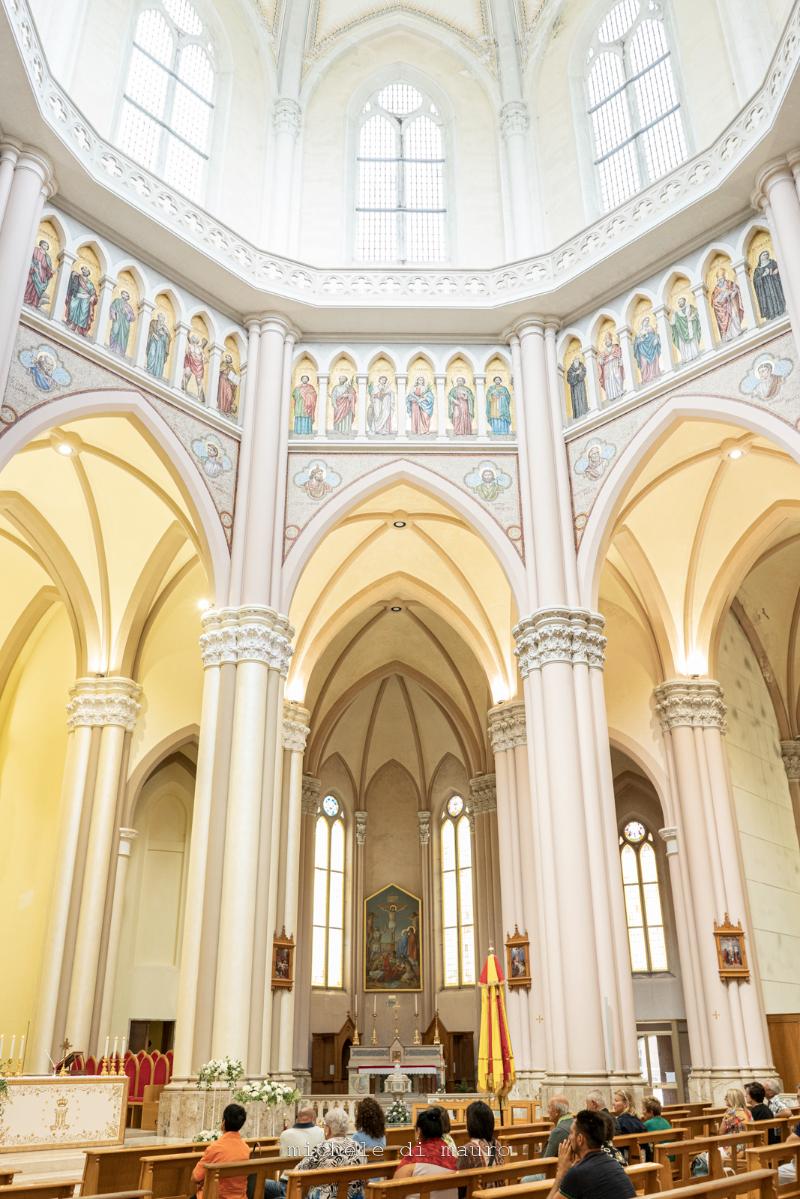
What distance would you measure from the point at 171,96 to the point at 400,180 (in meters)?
4.29

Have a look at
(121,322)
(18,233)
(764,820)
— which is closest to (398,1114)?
(764,820)

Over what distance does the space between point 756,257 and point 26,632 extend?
1468 cm

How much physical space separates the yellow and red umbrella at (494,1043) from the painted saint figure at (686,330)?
955cm

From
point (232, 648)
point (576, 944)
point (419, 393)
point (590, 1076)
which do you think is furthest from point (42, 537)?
point (590, 1076)

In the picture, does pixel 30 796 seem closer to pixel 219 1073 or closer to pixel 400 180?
pixel 219 1073

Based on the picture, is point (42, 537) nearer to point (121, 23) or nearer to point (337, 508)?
point (337, 508)

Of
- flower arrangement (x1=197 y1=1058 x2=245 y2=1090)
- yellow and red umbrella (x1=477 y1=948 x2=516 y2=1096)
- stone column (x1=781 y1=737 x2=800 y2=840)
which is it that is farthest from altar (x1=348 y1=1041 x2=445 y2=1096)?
stone column (x1=781 y1=737 x2=800 y2=840)

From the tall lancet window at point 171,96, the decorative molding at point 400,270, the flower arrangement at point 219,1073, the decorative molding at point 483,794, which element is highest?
the tall lancet window at point 171,96

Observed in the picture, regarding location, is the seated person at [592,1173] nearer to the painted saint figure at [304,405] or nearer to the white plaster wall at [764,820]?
the painted saint figure at [304,405]

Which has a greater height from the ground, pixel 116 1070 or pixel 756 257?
pixel 756 257

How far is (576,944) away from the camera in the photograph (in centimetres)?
1279

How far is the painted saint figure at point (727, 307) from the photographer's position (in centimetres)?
1410

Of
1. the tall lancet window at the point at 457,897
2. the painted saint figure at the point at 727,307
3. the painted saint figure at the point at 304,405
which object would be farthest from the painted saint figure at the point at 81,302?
the tall lancet window at the point at 457,897

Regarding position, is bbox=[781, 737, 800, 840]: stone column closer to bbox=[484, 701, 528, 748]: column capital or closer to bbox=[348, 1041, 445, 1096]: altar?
bbox=[484, 701, 528, 748]: column capital
